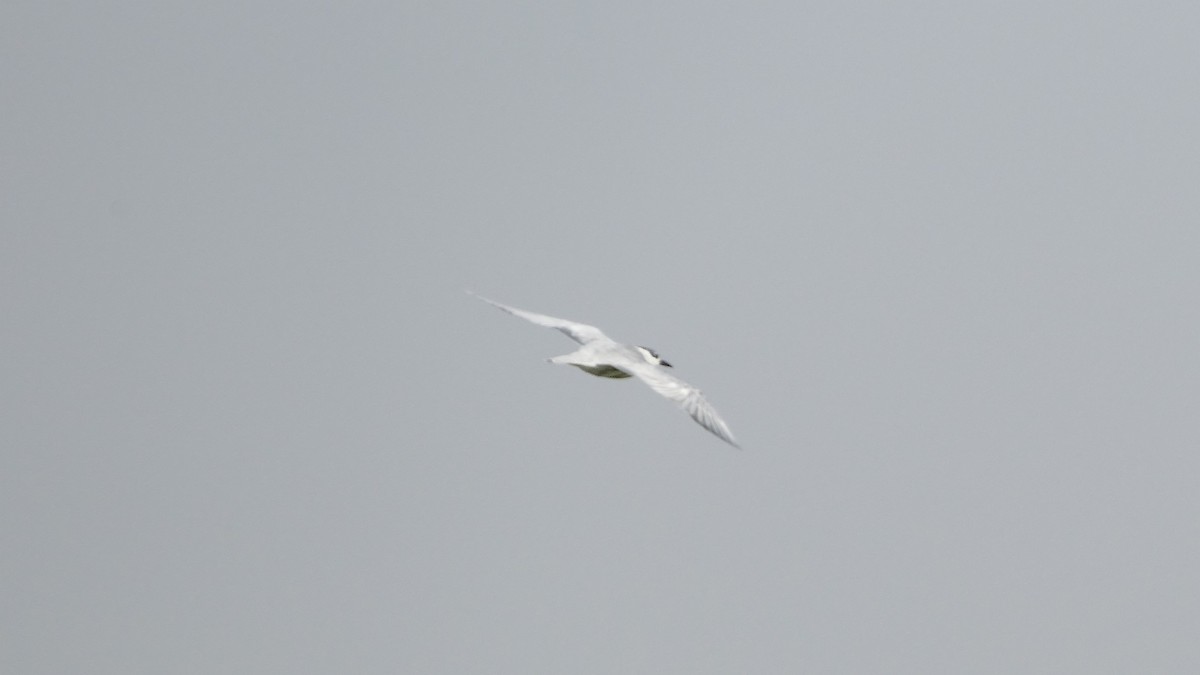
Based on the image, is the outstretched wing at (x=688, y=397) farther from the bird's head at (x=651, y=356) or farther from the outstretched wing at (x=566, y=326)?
the outstretched wing at (x=566, y=326)

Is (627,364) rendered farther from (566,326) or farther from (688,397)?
(566,326)

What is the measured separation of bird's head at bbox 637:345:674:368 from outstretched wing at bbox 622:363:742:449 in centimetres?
31

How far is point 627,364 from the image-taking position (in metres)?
3.89

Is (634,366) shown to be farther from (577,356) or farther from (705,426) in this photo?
(705,426)

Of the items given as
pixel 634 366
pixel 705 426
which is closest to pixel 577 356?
pixel 634 366

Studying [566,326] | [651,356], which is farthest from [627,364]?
[566,326]

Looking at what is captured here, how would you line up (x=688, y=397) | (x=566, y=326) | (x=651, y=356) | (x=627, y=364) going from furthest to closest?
(x=566, y=326)
(x=651, y=356)
(x=627, y=364)
(x=688, y=397)

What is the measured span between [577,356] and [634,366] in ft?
0.54

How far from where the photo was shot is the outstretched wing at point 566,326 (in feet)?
14.4

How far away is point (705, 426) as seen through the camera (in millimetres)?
3393

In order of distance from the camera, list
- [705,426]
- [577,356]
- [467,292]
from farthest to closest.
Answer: [467,292] → [577,356] → [705,426]

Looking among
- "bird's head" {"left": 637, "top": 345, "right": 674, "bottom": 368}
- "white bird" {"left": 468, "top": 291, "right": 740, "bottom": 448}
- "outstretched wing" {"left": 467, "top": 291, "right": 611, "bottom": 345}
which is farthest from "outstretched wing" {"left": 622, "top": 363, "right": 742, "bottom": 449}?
"outstretched wing" {"left": 467, "top": 291, "right": 611, "bottom": 345}

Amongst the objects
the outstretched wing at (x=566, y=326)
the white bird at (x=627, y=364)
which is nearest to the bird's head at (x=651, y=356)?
the white bird at (x=627, y=364)

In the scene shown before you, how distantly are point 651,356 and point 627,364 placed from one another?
0.82ft
